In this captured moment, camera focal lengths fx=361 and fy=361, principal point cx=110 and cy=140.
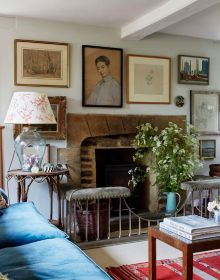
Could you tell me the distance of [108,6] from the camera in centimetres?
Answer: 352

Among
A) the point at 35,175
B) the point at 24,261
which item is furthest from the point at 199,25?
the point at 24,261

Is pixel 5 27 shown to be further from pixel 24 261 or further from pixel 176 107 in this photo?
pixel 24 261

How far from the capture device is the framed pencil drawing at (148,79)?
440 cm

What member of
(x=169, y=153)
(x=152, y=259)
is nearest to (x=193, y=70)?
(x=169, y=153)

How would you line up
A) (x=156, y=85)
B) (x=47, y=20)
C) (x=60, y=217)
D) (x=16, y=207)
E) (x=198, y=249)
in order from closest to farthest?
(x=198, y=249) < (x=16, y=207) < (x=60, y=217) < (x=47, y=20) < (x=156, y=85)

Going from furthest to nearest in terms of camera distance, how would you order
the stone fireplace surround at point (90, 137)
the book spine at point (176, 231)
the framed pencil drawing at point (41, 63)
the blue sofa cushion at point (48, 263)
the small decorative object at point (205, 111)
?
1. the small decorative object at point (205, 111)
2. the stone fireplace surround at point (90, 137)
3. the framed pencil drawing at point (41, 63)
4. the book spine at point (176, 231)
5. the blue sofa cushion at point (48, 263)

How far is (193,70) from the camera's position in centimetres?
474

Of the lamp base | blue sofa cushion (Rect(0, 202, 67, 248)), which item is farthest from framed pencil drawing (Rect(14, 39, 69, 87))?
blue sofa cushion (Rect(0, 202, 67, 248))

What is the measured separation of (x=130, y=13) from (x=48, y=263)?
9.04 feet

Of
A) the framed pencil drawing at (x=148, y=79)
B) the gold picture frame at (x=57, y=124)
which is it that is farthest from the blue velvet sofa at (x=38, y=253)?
the framed pencil drawing at (x=148, y=79)

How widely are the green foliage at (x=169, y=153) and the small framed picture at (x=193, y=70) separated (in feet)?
2.36

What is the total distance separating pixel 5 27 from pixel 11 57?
→ 12.6 inches

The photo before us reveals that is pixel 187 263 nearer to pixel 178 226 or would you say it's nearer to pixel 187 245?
pixel 187 245

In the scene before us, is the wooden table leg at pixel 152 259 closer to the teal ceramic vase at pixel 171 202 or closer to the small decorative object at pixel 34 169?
the small decorative object at pixel 34 169
